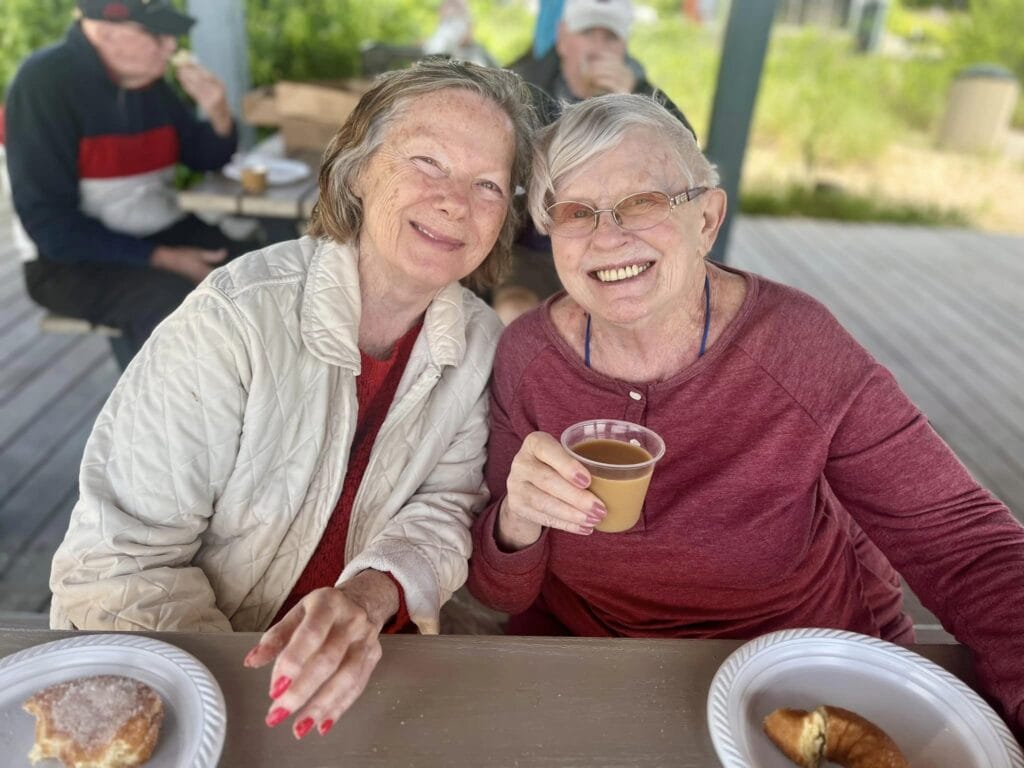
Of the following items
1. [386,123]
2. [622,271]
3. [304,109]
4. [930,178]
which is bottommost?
[930,178]

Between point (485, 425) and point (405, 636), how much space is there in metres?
0.61

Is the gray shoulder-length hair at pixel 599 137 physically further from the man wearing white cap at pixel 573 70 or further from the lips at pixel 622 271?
the man wearing white cap at pixel 573 70

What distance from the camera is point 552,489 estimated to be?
4.14 feet

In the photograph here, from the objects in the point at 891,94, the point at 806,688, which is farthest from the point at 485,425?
the point at 891,94

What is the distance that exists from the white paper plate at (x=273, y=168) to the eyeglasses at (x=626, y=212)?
7.91 ft

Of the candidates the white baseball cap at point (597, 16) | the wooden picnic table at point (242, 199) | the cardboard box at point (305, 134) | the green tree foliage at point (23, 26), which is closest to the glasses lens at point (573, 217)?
the wooden picnic table at point (242, 199)

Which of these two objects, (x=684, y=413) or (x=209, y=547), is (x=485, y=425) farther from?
(x=209, y=547)

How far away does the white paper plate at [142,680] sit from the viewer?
3.18ft

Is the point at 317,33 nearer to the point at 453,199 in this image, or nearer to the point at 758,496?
the point at 453,199

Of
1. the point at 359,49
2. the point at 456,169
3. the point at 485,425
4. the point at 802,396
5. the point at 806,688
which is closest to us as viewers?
the point at 806,688

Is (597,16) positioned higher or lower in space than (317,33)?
higher

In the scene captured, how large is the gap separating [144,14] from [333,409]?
2344 millimetres

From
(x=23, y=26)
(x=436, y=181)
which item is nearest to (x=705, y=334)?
(x=436, y=181)

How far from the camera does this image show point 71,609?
1353 millimetres
